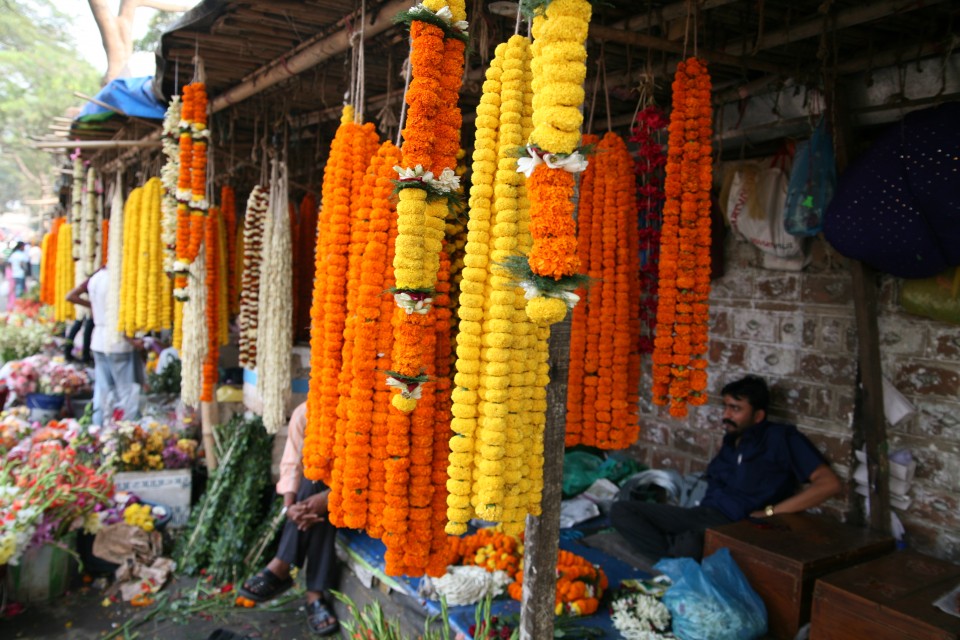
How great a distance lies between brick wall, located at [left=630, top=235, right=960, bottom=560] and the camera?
3.48 metres

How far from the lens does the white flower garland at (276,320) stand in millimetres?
4027

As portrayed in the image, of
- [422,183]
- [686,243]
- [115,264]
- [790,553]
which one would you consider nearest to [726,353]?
[790,553]

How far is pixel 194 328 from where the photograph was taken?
4.27m

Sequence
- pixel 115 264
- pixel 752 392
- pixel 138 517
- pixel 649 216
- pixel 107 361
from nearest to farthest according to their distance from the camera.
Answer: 1. pixel 649 216
2. pixel 752 392
3. pixel 138 517
4. pixel 115 264
5. pixel 107 361

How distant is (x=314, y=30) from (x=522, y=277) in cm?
Answer: 274

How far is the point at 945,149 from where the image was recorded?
2.80 meters

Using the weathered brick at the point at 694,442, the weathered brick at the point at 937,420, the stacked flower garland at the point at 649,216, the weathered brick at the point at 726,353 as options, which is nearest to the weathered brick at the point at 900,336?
the weathered brick at the point at 937,420

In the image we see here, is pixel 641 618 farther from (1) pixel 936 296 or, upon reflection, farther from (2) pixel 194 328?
(2) pixel 194 328

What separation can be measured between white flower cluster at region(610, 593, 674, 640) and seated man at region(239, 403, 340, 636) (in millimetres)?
1896

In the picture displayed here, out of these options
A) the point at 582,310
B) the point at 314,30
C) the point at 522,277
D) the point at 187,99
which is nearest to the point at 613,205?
the point at 582,310

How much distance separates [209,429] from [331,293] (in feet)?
11.4

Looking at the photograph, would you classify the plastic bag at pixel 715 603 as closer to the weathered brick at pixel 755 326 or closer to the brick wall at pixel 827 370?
the brick wall at pixel 827 370

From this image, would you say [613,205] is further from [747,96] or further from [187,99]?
[187,99]

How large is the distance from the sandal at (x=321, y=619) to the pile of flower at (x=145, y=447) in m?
2.00
